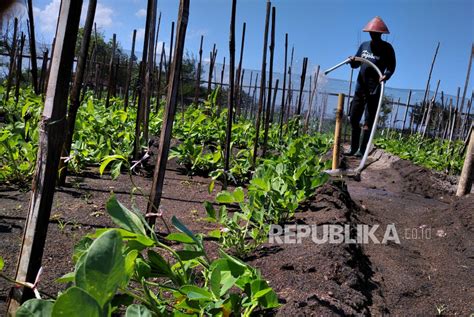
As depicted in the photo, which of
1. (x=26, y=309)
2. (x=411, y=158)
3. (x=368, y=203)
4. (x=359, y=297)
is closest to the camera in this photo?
(x=26, y=309)

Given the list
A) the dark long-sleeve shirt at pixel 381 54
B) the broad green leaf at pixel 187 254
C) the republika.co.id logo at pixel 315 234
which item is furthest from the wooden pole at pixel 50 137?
the dark long-sleeve shirt at pixel 381 54

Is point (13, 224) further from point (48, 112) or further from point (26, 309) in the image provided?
point (26, 309)

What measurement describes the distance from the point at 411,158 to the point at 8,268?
848 cm

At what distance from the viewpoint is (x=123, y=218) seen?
1093 mm

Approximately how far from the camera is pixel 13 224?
227 cm

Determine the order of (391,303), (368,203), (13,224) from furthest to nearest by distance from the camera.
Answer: (368,203)
(13,224)
(391,303)

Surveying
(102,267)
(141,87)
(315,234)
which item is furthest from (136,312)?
(141,87)

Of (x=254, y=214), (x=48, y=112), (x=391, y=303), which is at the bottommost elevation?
(x=391, y=303)

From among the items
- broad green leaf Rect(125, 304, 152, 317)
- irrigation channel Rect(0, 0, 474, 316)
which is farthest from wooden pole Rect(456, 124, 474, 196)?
broad green leaf Rect(125, 304, 152, 317)

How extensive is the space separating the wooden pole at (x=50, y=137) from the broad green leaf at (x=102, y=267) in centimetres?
33

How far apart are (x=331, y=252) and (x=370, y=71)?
4.62 metres

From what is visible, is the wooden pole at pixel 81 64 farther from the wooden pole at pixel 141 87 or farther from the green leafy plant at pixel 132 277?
the wooden pole at pixel 141 87

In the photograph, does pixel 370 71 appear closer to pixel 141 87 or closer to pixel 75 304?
pixel 141 87

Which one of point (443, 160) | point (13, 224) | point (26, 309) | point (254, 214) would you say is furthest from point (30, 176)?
point (443, 160)
